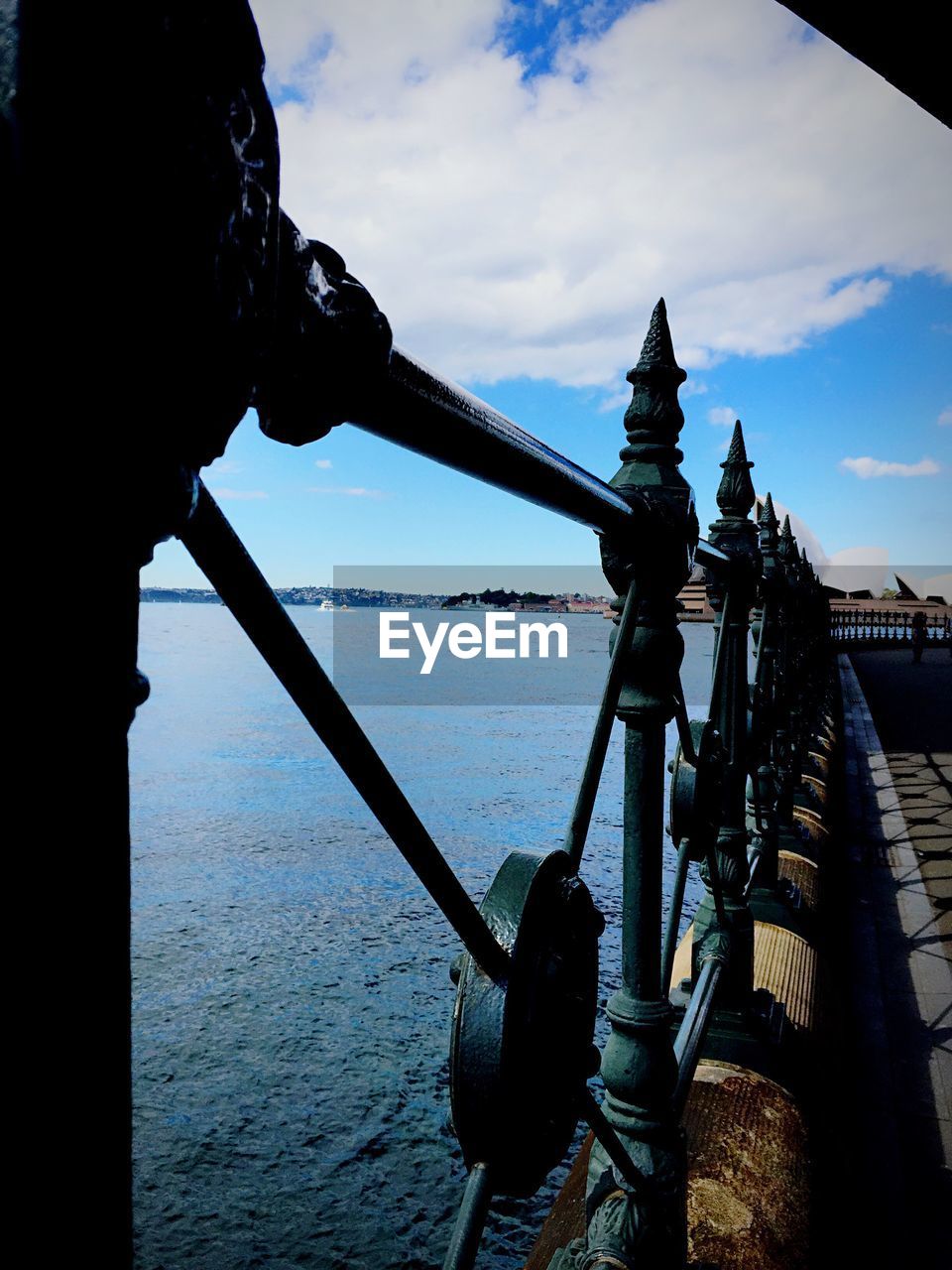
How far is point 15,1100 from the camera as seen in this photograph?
343mm

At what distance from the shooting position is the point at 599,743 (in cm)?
148

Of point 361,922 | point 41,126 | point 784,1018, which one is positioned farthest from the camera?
point 361,922

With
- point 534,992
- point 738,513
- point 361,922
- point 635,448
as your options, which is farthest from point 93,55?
point 361,922

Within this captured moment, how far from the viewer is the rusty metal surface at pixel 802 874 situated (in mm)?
4562

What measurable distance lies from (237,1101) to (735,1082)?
36.6 ft

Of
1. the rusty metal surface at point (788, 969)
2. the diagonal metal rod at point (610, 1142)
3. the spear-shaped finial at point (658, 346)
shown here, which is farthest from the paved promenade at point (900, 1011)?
the spear-shaped finial at point (658, 346)

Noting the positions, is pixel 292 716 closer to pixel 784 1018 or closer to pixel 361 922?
pixel 361 922

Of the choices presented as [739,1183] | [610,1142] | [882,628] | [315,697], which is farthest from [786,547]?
[882,628]

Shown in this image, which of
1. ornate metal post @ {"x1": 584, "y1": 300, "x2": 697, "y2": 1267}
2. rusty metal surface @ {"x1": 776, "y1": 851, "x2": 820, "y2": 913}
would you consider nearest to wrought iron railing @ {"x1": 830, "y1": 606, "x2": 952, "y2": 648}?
rusty metal surface @ {"x1": 776, "y1": 851, "x2": 820, "y2": 913}

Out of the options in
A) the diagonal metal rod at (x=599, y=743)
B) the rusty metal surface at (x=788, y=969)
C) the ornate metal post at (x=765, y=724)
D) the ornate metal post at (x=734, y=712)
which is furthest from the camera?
the ornate metal post at (x=765, y=724)

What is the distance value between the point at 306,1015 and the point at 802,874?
35.2ft

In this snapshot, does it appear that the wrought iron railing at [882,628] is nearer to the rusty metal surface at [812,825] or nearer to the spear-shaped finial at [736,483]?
the rusty metal surface at [812,825]

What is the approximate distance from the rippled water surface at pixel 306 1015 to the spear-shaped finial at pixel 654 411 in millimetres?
9432

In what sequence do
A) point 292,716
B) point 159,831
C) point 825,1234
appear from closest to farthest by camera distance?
point 825,1234 → point 159,831 → point 292,716
